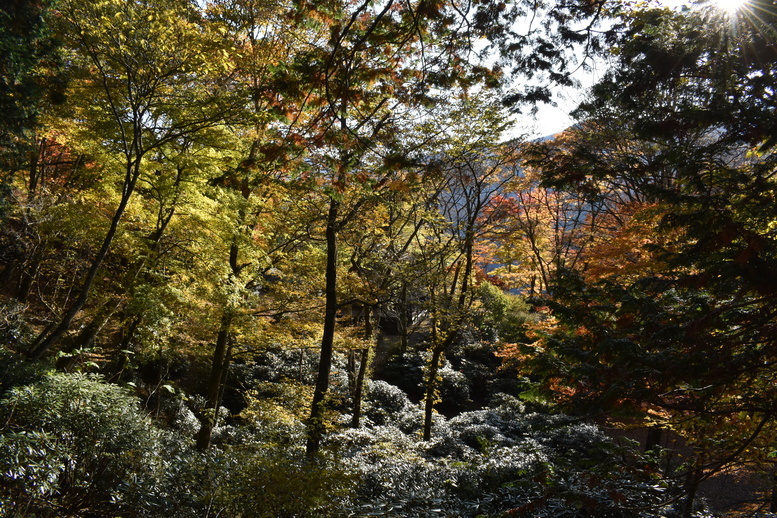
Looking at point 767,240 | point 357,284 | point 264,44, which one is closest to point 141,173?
point 264,44

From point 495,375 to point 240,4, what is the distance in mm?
15510

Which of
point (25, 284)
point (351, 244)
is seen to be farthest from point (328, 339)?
point (25, 284)

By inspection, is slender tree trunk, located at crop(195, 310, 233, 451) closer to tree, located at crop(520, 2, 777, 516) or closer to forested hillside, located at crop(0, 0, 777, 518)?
forested hillside, located at crop(0, 0, 777, 518)

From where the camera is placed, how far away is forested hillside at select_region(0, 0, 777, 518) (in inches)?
150

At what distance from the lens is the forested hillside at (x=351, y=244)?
12.5 feet

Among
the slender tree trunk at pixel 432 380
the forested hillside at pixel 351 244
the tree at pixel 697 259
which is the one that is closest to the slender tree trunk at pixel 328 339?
the forested hillside at pixel 351 244

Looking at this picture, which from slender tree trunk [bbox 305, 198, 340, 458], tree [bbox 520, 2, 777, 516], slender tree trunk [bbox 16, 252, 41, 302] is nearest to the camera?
tree [bbox 520, 2, 777, 516]

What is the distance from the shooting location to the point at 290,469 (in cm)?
490

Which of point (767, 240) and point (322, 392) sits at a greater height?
point (767, 240)

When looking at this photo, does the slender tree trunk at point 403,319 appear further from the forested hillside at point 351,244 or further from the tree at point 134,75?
the tree at point 134,75

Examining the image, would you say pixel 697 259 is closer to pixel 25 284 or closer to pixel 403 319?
pixel 403 319

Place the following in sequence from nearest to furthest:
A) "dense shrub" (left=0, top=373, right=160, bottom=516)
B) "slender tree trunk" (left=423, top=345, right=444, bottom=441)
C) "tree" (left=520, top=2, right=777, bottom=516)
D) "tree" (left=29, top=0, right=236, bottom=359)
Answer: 1. "tree" (left=520, top=2, right=777, bottom=516)
2. "dense shrub" (left=0, top=373, right=160, bottom=516)
3. "tree" (left=29, top=0, right=236, bottom=359)
4. "slender tree trunk" (left=423, top=345, right=444, bottom=441)

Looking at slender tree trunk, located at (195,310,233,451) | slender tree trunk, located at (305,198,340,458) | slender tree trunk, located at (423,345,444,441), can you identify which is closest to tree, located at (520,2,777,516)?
slender tree trunk, located at (305,198,340,458)

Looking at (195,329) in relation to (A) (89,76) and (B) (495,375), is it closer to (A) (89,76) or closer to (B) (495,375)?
(A) (89,76)
